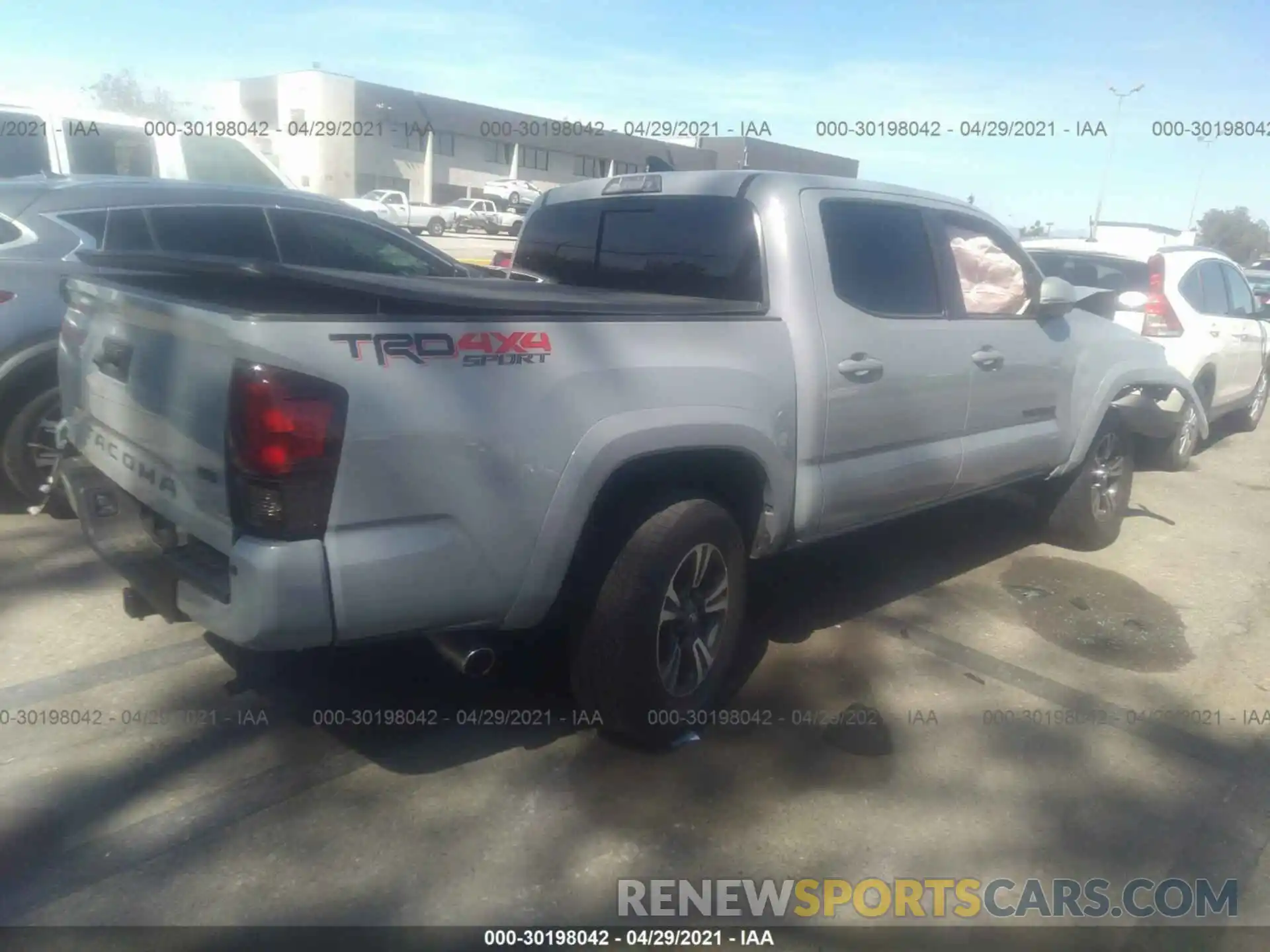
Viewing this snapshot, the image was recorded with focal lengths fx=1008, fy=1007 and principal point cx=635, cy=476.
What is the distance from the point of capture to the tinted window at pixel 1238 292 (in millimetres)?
8688

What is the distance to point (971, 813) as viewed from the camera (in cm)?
331

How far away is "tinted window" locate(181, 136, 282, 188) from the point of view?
28.4ft

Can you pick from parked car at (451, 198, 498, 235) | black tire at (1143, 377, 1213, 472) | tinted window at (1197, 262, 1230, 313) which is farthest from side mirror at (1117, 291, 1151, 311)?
parked car at (451, 198, 498, 235)

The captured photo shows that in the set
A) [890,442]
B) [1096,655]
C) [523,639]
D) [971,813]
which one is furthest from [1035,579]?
[523,639]

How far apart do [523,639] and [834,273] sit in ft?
6.11

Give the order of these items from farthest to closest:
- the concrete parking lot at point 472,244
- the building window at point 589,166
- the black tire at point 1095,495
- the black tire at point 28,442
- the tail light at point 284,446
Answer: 1. the building window at point 589,166
2. the concrete parking lot at point 472,244
3. the black tire at point 1095,495
4. the black tire at point 28,442
5. the tail light at point 284,446

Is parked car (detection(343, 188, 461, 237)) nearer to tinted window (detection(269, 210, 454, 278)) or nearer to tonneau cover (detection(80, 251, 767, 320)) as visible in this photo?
tinted window (detection(269, 210, 454, 278))

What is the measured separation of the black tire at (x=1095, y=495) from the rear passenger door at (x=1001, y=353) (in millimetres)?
598

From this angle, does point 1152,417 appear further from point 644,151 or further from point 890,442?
point 644,151

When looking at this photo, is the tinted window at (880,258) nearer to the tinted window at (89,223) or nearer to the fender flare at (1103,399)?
the fender flare at (1103,399)

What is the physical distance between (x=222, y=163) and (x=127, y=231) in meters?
3.90

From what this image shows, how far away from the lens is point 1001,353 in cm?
473

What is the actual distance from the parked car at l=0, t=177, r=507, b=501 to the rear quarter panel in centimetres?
228

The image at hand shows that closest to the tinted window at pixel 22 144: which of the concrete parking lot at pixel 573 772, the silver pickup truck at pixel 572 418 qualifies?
the concrete parking lot at pixel 573 772
